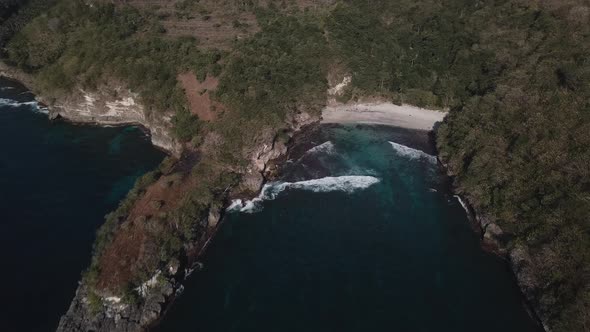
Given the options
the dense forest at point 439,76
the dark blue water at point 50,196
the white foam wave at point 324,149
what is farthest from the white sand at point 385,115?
the dark blue water at point 50,196

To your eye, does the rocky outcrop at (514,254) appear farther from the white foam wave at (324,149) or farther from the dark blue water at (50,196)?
the dark blue water at (50,196)

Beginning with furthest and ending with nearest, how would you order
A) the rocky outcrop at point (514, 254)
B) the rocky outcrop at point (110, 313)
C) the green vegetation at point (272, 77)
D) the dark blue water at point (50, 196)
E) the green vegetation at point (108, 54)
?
the green vegetation at point (108, 54), the green vegetation at point (272, 77), the rocky outcrop at point (514, 254), the dark blue water at point (50, 196), the rocky outcrop at point (110, 313)

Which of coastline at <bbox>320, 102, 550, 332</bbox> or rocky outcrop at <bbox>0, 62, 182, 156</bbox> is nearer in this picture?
coastline at <bbox>320, 102, 550, 332</bbox>

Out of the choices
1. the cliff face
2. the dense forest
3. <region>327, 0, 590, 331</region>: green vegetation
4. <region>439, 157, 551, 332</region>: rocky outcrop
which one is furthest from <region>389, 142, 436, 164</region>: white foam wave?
the cliff face

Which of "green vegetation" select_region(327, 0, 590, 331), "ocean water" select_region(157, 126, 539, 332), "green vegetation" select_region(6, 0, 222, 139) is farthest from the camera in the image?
"green vegetation" select_region(6, 0, 222, 139)

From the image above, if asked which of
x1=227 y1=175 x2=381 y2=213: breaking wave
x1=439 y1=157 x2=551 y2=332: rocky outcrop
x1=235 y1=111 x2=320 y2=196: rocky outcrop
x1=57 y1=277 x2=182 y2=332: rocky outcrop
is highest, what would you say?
x1=235 y1=111 x2=320 y2=196: rocky outcrop

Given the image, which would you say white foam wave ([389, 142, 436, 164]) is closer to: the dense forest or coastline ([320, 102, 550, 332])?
coastline ([320, 102, 550, 332])
